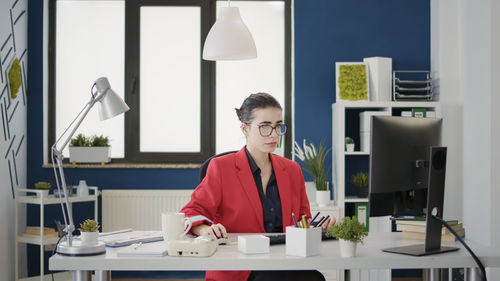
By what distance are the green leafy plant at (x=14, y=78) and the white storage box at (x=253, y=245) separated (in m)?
2.94

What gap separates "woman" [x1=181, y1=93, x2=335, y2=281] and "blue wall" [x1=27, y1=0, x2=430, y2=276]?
2.13 metres

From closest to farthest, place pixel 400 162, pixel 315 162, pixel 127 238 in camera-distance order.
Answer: pixel 400 162 → pixel 127 238 → pixel 315 162

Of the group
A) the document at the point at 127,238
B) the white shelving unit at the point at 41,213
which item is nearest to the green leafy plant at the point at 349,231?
the document at the point at 127,238

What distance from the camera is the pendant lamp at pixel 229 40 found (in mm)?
2957

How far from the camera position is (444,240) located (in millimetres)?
2139

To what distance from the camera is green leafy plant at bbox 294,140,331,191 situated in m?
4.26

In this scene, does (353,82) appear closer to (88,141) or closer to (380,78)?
(380,78)

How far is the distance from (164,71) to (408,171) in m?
3.10

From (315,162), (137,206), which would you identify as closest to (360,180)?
(315,162)

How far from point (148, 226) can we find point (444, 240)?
111 inches

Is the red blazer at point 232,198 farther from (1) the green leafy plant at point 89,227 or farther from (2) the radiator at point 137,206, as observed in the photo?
(2) the radiator at point 137,206

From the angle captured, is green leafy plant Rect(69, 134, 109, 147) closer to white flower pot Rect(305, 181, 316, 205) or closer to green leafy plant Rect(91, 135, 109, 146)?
green leafy plant Rect(91, 135, 109, 146)

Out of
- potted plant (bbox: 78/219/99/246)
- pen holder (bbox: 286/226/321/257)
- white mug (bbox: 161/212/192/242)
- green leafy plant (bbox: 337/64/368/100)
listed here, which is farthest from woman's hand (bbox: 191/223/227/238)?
green leafy plant (bbox: 337/64/368/100)

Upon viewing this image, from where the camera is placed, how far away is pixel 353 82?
4.23 m
